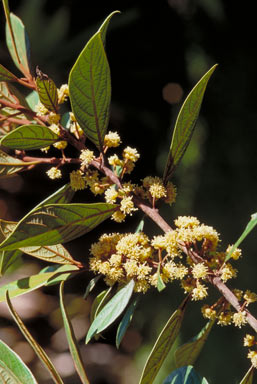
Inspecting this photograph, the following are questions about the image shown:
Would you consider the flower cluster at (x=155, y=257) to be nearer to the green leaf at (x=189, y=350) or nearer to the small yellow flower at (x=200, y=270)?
the small yellow flower at (x=200, y=270)

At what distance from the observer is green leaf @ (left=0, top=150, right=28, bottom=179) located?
2.62 ft

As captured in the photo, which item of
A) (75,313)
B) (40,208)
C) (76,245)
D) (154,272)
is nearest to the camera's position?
(40,208)

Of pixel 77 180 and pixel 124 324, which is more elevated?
pixel 77 180

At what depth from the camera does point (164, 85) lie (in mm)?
2648

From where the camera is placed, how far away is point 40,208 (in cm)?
62

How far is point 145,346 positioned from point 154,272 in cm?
184

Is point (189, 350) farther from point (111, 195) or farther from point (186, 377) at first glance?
point (111, 195)

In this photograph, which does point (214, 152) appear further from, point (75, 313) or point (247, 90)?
point (75, 313)

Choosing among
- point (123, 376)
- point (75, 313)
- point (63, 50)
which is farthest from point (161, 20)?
point (123, 376)

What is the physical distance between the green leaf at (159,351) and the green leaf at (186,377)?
0.07m

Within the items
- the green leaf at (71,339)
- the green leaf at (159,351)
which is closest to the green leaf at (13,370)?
the green leaf at (71,339)

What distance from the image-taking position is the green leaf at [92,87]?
2.06ft

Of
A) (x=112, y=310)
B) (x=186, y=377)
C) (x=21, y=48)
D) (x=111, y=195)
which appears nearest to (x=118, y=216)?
(x=111, y=195)

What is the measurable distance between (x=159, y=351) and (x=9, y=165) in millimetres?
386
